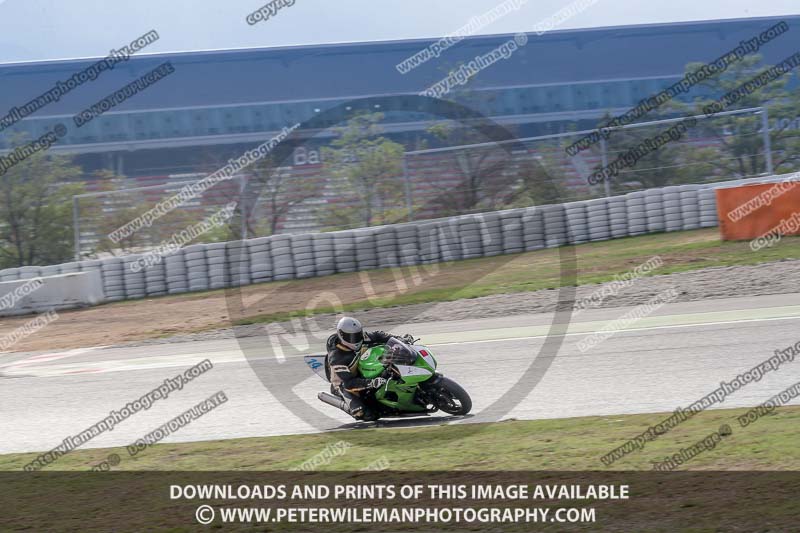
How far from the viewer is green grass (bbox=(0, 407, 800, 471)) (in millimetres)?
6566

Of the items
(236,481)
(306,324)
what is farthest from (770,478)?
(306,324)

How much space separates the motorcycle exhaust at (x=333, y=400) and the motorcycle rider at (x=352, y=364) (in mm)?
62

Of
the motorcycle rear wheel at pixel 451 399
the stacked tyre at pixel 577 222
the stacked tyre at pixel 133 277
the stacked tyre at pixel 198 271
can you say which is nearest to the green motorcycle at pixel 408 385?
the motorcycle rear wheel at pixel 451 399

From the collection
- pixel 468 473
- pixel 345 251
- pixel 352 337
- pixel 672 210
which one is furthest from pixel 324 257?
pixel 468 473

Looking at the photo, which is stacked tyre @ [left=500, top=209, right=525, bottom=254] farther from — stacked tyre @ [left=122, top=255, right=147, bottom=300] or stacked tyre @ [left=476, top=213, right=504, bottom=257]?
stacked tyre @ [left=122, top=255, right=147, bottom=300]

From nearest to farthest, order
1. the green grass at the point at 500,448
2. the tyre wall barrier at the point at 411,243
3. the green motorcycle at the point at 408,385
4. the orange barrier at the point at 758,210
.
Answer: the green grass at the point at 500,448, the green motorcycle at the point at 408,385, the orange barrier at the point at 758,210, the tyre wall barrier at the point at 411,243

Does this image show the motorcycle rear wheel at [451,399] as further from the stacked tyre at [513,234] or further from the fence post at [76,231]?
the fence post at [76,231]

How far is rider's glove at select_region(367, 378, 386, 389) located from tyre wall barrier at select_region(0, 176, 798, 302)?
1101 cm

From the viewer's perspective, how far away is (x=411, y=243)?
19.6 m

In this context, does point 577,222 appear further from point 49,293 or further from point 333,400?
point 333,400

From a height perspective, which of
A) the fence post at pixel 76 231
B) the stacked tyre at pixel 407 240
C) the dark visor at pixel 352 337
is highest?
the fence post at pixel 76 231

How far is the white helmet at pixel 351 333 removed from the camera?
8766mm

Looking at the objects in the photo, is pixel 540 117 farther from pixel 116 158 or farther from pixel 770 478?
pixel 770 478

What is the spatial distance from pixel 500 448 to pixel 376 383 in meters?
1.74
